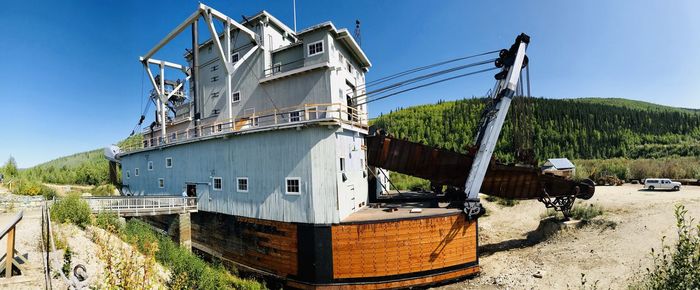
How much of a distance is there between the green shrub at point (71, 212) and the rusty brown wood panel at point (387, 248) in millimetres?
9667

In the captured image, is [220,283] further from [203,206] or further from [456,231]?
[456,231]

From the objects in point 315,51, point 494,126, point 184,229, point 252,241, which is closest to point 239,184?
point 252,241

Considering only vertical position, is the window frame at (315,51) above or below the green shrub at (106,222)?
above

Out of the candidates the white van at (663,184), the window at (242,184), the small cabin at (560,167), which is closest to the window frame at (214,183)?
the window at (242,184)

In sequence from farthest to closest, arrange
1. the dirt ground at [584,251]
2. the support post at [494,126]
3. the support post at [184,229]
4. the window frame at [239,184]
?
the support post at [184,229] < the window frame at [239,184] < the support post at [494,126] < the dirt ground at [584,251]

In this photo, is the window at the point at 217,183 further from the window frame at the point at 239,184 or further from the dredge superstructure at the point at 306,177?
the window frame at the point at 239,184

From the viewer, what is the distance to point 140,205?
15.6 m

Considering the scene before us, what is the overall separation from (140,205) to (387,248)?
1329 cm

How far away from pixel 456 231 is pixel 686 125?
385 ft

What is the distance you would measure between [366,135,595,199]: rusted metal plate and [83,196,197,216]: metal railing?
36.2ft

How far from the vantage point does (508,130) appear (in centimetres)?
8231

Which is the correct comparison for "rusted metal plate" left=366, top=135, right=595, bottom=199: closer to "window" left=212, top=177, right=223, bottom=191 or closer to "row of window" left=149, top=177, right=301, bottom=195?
"row of window" left=149, top=177, right=301, bottom=195

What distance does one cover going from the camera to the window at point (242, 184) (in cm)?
1432

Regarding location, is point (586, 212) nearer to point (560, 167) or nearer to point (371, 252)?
point (371, 252)
